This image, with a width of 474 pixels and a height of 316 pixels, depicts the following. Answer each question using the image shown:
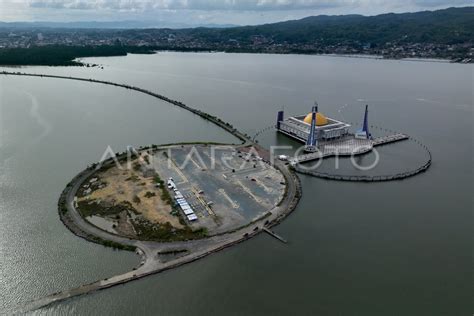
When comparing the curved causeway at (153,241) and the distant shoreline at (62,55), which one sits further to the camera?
the distant shoreline at (62,55)

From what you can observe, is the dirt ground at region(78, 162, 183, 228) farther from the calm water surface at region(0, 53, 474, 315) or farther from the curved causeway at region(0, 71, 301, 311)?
the calm water surface at region(0, 53, 474, 315)

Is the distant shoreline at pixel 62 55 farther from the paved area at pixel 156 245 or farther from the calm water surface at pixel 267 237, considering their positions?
the paved area at pixel 156 245

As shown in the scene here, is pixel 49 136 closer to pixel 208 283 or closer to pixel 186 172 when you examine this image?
pixel 186 172

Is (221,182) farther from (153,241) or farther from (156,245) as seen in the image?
(156,245)

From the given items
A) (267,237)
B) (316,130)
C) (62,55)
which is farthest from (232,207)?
(62,55)

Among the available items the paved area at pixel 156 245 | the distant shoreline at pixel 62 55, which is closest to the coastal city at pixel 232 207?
the paved area at pixel 156 245
